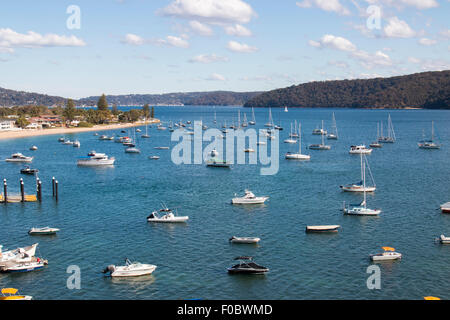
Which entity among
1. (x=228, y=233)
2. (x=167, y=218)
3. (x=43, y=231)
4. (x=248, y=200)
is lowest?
(x=228, y=233)

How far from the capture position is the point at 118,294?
3716 cm

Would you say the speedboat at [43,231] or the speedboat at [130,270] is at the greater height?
the speedboat at [43,231]

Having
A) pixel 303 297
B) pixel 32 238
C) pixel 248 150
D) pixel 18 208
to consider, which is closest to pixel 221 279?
pixel 303 297

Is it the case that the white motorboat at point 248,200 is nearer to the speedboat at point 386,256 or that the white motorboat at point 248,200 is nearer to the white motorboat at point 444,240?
the speedboat at point 386,256

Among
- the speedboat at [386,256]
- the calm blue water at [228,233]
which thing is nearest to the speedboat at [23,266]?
the calm blue water at [228,233]

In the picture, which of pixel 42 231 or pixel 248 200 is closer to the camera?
pixel 42 231

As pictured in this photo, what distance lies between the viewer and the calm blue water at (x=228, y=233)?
1526 inches

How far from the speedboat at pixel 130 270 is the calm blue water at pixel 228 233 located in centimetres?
68

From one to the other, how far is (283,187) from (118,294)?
4915 cm

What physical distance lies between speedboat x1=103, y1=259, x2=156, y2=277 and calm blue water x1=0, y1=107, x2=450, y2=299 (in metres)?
0.68

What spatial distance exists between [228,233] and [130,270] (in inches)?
612

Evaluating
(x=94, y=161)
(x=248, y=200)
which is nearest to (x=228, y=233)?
(x=248, y=200)

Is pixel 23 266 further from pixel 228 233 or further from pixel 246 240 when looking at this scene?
pixel 228 233

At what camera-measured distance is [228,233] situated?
53500 mm
